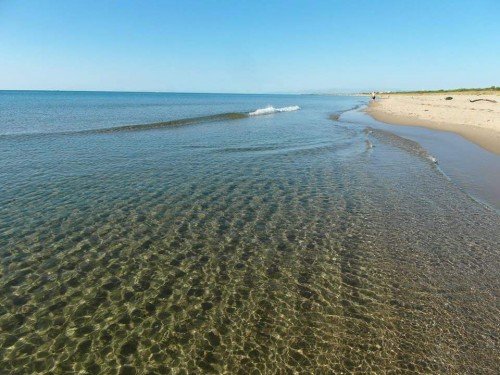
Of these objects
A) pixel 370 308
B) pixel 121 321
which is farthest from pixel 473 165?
pixel 121 321

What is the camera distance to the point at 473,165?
833 inches

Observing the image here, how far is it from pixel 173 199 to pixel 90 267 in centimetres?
616

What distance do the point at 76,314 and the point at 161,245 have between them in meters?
3.62

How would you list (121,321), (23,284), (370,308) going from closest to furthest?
(121,321), (370,308), (23,284)

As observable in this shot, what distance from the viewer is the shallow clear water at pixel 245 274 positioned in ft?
21.6

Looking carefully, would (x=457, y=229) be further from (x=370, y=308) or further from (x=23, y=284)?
(x=23, y=284)

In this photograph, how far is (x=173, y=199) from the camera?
1529 cm

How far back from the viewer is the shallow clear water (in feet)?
21.6

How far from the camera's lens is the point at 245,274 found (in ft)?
30.7

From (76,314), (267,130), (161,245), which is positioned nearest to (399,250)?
(161,245)

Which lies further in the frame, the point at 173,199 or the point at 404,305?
the point at 173,199

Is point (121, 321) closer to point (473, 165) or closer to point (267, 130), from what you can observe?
point (473, 165)

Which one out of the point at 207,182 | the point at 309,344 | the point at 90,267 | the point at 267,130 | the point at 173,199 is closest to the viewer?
the point at 309,344

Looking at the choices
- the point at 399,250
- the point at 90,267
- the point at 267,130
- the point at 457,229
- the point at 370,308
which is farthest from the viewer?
the point at 267,130
